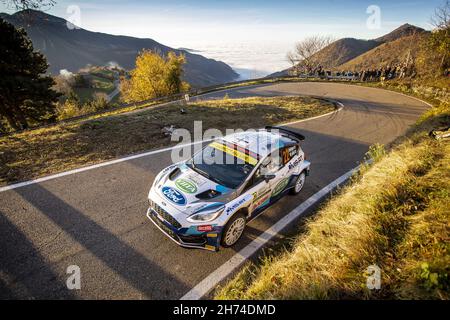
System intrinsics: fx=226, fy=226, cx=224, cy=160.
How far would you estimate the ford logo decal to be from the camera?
4328 mm

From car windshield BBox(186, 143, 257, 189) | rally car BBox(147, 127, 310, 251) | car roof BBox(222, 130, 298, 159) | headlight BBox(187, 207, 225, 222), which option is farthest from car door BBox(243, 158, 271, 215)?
headlight BBox(187, 207, 225, 222)

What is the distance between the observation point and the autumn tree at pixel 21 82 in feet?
58.2

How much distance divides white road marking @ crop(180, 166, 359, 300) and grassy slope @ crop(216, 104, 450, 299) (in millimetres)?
251

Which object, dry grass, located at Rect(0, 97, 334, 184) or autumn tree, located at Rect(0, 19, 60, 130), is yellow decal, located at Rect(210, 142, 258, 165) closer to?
dry grass, located at Rect(0, 97, 334, 184)

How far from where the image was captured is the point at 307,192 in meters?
6.70

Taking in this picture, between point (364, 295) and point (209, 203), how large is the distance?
8.76ft

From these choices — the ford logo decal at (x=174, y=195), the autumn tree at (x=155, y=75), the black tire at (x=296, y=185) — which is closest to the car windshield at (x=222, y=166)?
the ford logo decal at (x=174, y=195)

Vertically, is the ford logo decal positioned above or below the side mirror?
below

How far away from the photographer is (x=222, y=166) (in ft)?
16.7

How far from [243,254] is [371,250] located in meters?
2.21

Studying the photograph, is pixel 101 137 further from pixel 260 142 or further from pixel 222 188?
pixel 222 188
